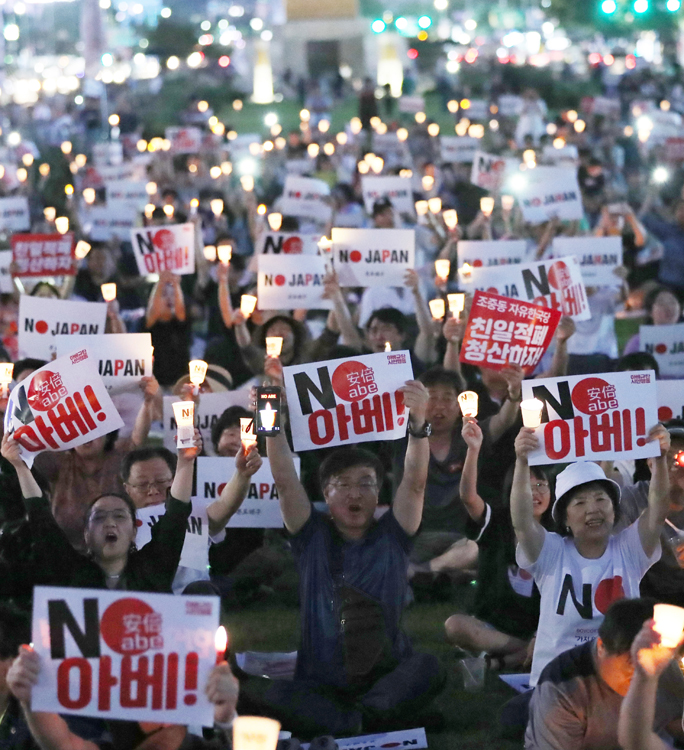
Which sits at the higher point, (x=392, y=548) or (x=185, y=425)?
(x=185, y=425)

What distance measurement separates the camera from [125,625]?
13.0ft

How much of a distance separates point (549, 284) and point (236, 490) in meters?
3.92

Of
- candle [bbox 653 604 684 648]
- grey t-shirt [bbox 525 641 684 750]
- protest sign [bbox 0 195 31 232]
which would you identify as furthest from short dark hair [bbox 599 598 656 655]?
protest sign [bbox 0 195 31 232]

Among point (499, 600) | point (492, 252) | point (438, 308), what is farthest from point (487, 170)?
point (499, 600)

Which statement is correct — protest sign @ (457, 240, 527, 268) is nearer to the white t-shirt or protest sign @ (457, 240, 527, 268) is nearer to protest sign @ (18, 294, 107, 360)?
protest sign @ (18, 294, 107, 360)

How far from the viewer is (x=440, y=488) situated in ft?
24.3

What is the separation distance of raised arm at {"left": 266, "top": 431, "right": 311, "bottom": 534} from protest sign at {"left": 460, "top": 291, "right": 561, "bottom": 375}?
230 cm

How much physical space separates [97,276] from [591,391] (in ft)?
23.2

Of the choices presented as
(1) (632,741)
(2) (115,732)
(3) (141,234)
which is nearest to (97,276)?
(3) (141,234)

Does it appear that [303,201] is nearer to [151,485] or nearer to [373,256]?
[373,256]

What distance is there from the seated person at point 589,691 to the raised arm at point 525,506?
854 millimetres

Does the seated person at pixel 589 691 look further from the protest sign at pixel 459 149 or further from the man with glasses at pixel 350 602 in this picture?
the protest sign at pixel 459 149

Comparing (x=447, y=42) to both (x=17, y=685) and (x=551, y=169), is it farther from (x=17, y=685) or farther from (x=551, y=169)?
(x=17, y=685)

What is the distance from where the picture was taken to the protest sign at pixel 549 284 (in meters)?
9.05
